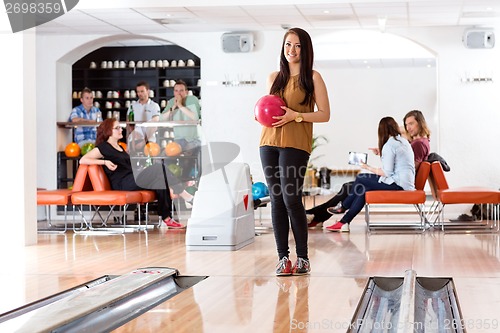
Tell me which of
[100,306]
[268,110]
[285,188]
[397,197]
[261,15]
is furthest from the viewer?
[261,15]

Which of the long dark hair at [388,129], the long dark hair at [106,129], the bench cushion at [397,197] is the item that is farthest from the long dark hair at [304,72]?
the long dark hair at [106,129]

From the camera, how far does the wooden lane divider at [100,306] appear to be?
345 cm

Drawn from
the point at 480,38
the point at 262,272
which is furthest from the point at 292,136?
the point at 480,38

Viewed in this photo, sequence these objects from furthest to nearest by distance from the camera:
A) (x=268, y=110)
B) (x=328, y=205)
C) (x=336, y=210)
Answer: (x=328, y=205) → (x=336, y=210) → (x=268, y=110)

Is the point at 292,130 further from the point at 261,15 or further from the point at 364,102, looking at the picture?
the point at 364,102

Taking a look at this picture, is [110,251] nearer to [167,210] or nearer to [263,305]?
[167,210]

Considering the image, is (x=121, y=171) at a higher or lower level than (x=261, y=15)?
lower

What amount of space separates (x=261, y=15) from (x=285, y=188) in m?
5.68

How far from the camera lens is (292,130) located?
491cm

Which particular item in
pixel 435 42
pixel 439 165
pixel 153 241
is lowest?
pixel 153 241

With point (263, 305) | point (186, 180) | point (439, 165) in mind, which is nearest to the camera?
point (263, 305)

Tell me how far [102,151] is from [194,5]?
205 centimetres

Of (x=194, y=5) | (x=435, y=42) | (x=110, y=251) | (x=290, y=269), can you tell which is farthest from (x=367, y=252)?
(x=435, y=42)

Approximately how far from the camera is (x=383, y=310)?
4.01 m
